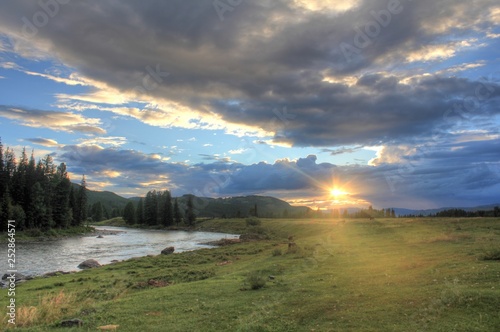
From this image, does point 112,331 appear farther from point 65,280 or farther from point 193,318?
point 65,280

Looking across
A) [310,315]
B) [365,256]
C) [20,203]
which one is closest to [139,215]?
[20,203]

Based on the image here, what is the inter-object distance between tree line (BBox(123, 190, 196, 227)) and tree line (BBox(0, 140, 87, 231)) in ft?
169

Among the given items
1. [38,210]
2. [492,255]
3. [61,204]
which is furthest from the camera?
[61,204]

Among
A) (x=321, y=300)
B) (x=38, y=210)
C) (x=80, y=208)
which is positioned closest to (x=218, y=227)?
(x=80, y=208)

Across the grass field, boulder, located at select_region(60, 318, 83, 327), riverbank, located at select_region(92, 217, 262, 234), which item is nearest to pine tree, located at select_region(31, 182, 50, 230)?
riverbank, located at select_region(92, 217, 262, 234)

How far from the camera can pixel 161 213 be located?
18112cm

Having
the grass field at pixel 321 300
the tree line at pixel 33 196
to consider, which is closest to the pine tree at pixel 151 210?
the tree line at pixel 33 196

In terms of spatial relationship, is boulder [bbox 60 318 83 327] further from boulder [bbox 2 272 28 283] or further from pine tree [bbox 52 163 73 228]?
pine tree [bbox 52 163 73 228]

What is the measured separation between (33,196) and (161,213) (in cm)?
8355

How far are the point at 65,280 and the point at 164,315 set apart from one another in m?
23.3

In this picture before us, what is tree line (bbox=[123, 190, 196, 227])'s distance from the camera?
571 feet

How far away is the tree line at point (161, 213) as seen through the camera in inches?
6855

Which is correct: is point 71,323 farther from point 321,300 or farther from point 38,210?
point 38,210

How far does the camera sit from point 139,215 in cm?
19338
